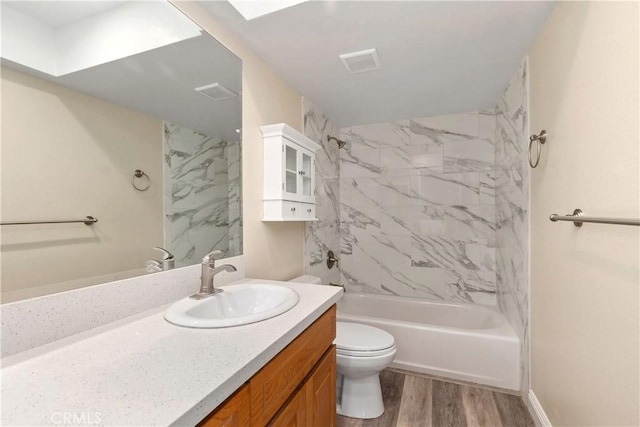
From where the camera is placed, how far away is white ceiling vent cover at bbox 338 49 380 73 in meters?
1.75

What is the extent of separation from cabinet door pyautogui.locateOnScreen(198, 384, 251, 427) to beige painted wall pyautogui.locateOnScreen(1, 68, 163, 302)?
A: 0.64 m

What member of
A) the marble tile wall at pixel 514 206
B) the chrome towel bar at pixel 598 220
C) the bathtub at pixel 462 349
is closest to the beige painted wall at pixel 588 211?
the chrome towel bar at pixel 598 220

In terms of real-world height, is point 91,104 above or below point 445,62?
below

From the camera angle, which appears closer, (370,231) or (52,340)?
(52,340)

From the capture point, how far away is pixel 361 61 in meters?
1.84

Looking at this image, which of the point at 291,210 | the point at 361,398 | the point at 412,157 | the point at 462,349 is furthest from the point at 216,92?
the point at 462,349

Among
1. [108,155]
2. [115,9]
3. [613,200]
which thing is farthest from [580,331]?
[115,9]

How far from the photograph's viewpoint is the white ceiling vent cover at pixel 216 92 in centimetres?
145

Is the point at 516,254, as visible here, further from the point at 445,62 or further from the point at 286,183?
the point at 286,183

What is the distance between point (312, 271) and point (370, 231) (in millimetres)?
904

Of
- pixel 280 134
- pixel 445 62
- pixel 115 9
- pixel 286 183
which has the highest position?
pixel 445 62

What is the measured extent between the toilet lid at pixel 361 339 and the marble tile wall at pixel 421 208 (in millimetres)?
1175

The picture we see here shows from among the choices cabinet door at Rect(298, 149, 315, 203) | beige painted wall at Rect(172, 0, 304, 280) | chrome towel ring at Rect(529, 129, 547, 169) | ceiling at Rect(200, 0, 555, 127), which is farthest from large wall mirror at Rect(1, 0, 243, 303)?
chrome towel ring at Rect(529, 129, 547, 169)

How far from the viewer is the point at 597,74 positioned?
1.03 m
